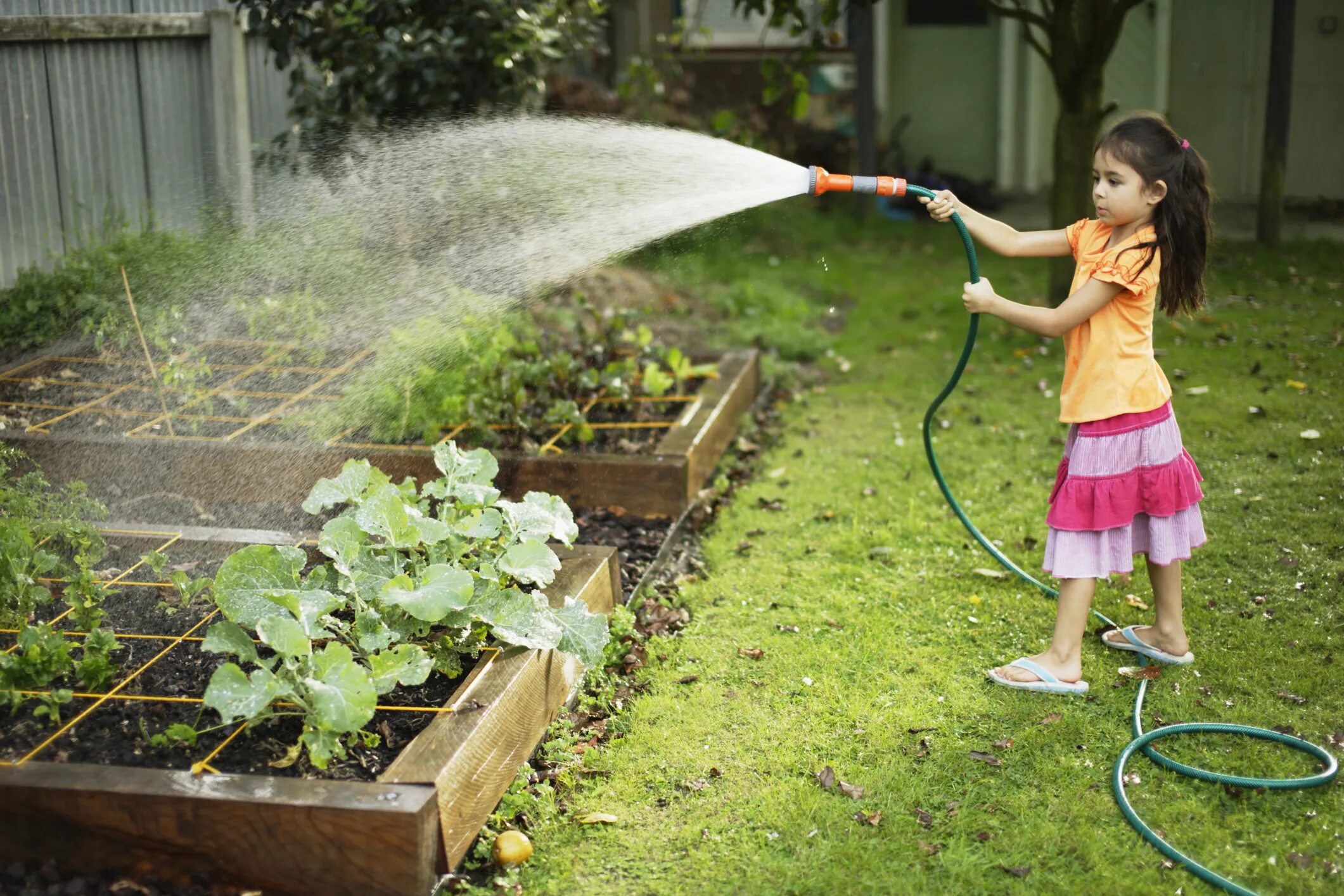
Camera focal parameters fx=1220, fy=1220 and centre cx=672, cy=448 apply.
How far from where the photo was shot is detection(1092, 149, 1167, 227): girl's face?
3.16 m

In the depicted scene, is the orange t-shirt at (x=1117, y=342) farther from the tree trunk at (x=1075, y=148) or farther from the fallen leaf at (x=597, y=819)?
the tree trunk at (x=1075, y=148)

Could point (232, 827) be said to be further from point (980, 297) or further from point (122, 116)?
point (122, 116)

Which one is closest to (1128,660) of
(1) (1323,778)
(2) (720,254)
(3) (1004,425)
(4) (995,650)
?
(4) (995,650)

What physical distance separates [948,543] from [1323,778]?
5.64 feet

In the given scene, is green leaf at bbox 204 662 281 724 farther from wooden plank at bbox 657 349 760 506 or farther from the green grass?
wooden plank at bbox 657 349 760 506

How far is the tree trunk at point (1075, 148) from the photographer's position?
6.77m

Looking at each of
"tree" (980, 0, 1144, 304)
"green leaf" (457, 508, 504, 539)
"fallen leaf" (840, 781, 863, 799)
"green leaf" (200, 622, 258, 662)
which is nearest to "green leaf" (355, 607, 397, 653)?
"green leaf" (200, 622, 258, 662)

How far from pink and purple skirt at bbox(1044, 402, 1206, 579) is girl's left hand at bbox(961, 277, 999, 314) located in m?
0.43

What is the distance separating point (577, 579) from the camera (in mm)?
3514

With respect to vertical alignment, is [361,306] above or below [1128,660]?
above

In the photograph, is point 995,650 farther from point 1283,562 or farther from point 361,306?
point 361,306

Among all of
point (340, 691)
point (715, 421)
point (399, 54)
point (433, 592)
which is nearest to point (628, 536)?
point (715, 421)

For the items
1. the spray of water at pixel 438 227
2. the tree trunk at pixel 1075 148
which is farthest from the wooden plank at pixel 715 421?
the tree trunk at pixel 1075 148

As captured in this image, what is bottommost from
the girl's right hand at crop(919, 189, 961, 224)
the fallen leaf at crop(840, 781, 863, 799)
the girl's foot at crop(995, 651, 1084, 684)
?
the fallen leaf at crop(840, 781, 863, 799)
